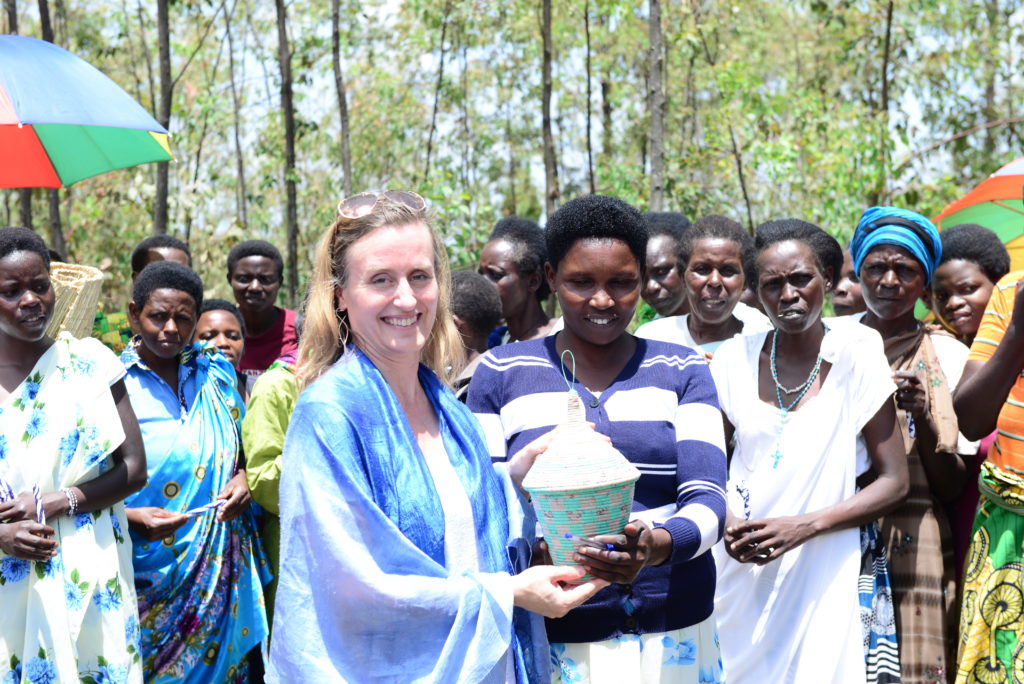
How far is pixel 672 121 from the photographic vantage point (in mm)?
17359

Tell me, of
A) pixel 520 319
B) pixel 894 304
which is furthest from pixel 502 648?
pixel 520 319

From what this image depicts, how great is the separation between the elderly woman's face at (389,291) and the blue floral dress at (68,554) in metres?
1.98

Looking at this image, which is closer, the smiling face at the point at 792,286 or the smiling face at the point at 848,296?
the smiling face at the point at 792,286

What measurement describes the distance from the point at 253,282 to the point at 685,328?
2.75 meters

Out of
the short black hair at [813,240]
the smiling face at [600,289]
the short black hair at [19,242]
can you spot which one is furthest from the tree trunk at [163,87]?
the smiling face at [600,289]

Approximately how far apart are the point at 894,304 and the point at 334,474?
290 centimetres

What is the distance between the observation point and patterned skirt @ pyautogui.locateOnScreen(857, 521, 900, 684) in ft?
13.1

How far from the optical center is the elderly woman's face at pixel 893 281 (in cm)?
443

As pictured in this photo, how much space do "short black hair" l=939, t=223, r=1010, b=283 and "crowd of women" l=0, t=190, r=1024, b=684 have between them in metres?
0.01

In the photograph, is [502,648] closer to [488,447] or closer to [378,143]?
[488,447]

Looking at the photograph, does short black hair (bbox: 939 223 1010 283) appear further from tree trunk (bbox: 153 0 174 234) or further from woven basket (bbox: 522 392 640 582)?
tree trunk (bbox: 153 0 174 234)

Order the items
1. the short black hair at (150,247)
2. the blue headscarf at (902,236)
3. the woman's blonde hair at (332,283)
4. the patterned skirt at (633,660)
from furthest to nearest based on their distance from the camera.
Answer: the short black hair at (150,247) → the blue headscarf at (902,236) → the patterned skirt at (633,660) → the woman's blonde hair at (332,283)

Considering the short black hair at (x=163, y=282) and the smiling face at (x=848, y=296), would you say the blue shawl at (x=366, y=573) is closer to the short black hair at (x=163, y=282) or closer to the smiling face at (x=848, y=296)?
the short black hair at (x=163, y=282)

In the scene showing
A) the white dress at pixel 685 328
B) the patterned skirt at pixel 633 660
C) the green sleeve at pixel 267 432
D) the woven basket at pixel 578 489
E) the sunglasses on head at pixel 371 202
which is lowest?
the patterned skirt at pixel 633 660
